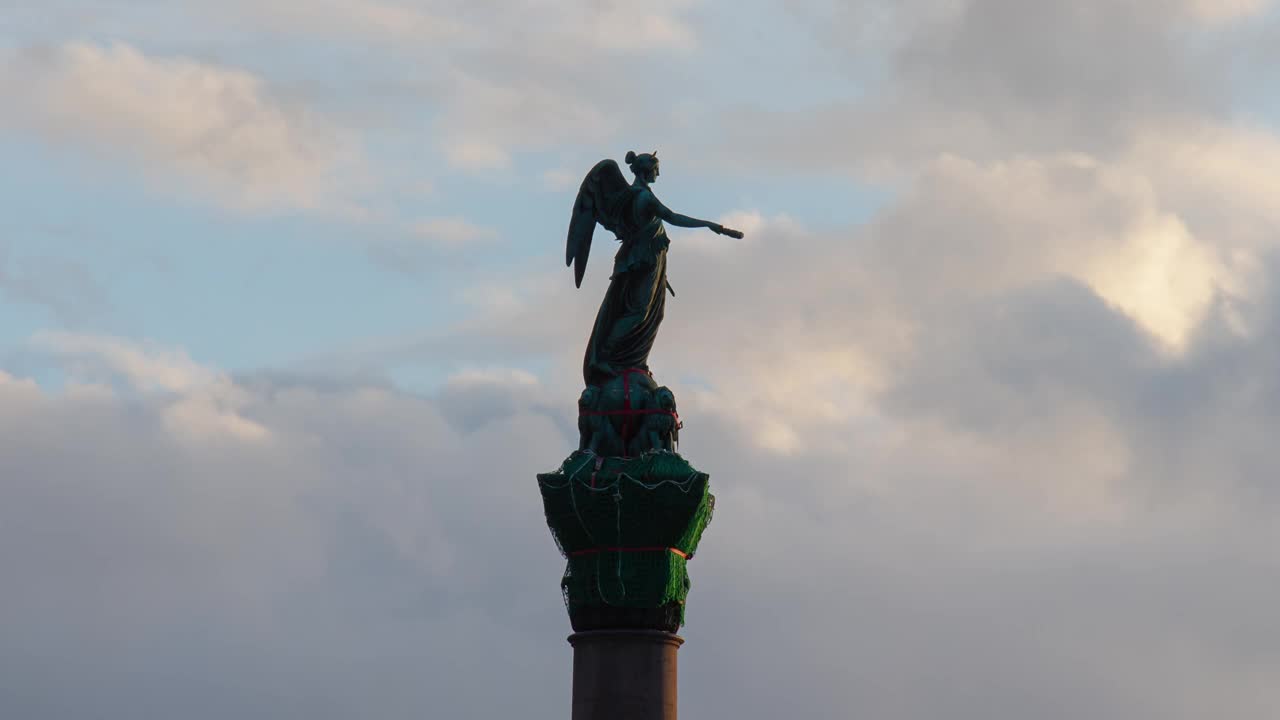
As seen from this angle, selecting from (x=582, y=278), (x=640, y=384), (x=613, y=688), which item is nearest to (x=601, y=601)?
(x=613, y=688)

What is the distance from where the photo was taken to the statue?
1955 inches

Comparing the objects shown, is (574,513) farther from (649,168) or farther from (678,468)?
(649,168)

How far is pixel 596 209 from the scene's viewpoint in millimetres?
53281

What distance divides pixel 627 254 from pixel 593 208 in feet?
5.42

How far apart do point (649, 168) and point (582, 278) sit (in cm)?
322

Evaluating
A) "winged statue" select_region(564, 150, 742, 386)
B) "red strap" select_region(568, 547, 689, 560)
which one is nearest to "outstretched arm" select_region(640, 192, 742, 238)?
"winged statue" select_region(564, 150, 742, 386)

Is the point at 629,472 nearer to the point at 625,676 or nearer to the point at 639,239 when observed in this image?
the point at 625,676

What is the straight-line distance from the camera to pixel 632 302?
52.3 meters

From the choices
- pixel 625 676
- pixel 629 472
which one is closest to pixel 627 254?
pixel 629 472

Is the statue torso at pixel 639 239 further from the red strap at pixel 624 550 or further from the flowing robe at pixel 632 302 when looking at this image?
the red strap at pixel 624 550

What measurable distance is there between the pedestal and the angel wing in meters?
9.27

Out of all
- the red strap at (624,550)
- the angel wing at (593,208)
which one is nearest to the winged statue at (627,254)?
the angel wing at (593,208)

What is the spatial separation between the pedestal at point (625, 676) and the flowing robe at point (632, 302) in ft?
20.5

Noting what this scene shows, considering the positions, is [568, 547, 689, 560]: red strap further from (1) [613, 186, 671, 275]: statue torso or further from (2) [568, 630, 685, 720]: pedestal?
(1) [613, 186, 671, 275]: statue torso
